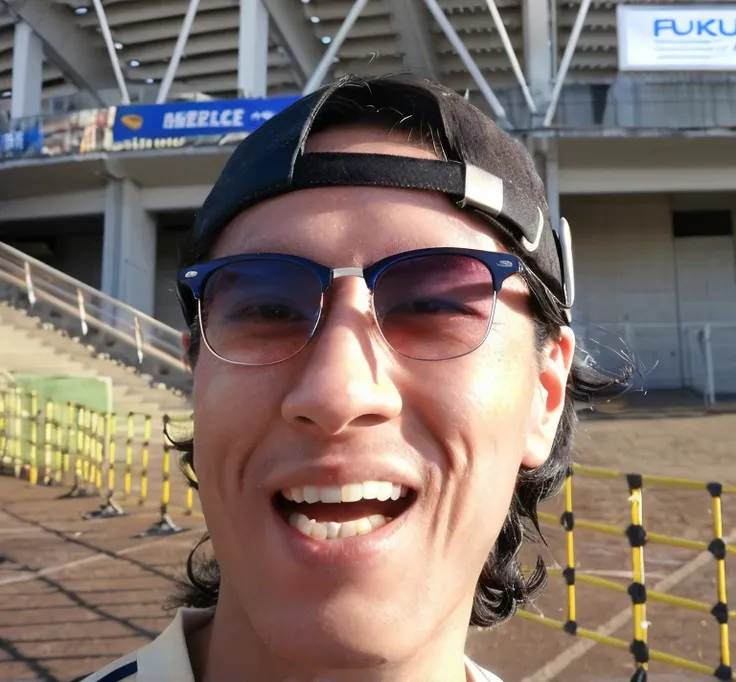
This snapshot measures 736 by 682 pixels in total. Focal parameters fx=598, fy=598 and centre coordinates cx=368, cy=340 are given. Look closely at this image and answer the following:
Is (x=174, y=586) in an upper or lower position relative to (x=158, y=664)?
lower

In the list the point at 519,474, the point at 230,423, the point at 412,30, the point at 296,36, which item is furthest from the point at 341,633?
the point at 296,36

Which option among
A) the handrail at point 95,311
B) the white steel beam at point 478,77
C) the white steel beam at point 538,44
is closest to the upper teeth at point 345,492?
the handrail at point 95,311

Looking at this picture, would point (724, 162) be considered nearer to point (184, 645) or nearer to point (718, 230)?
point (718, 230)

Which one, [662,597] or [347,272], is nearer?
[347,272]

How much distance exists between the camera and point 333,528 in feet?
2.98

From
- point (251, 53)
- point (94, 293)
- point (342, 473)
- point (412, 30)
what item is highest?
point (412, 30)

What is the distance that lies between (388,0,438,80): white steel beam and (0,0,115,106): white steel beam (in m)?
10.2

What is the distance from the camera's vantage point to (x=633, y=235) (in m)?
17.9

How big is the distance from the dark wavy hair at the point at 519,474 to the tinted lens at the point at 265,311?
0.67 ft

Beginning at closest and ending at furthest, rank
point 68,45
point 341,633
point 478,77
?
point 341,633, point 478,77, point 68,45

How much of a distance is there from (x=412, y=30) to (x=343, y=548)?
1855cm

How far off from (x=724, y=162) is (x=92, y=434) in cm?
1555

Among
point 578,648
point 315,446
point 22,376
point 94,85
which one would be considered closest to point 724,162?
point 578,648

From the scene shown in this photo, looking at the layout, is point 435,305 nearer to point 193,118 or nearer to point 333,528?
point 333,528
